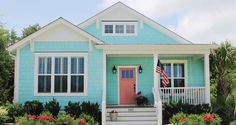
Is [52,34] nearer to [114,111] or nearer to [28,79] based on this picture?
[28,79]

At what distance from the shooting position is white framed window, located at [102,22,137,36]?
22047 mm

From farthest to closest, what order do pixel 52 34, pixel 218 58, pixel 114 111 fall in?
1. pixel 218 58
2. pixel 52 34
3. pixel 114 111

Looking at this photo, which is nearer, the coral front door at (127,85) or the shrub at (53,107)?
the shrub at (53,107)

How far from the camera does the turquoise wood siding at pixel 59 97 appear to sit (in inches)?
738

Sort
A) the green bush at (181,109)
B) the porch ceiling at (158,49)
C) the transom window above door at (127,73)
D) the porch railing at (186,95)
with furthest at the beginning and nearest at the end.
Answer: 1. the transom window above door at (127,73)
2. the porch railing at (186,95)
3. the porch ceiling at (158,49)
4. the green bush at (181,109)

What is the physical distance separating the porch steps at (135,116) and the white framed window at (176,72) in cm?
335

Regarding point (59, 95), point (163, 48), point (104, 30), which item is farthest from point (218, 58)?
point (59, 95)

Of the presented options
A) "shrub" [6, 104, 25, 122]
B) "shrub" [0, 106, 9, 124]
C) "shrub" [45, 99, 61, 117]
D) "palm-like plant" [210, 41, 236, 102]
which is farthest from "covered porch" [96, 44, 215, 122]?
"shrub" [0, 106, 9, 124]

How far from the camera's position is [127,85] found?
21.0 metres

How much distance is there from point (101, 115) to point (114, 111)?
27.1 inches

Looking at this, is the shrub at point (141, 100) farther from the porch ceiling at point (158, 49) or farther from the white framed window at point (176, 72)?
the porch ceiling at point (158, 49)

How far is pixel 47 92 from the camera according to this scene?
18.8 m

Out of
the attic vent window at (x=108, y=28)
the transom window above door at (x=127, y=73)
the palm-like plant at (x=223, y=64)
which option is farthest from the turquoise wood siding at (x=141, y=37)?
the palm-like plant at (x=223, y=64)

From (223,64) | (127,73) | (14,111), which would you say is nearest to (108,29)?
(127,73)
